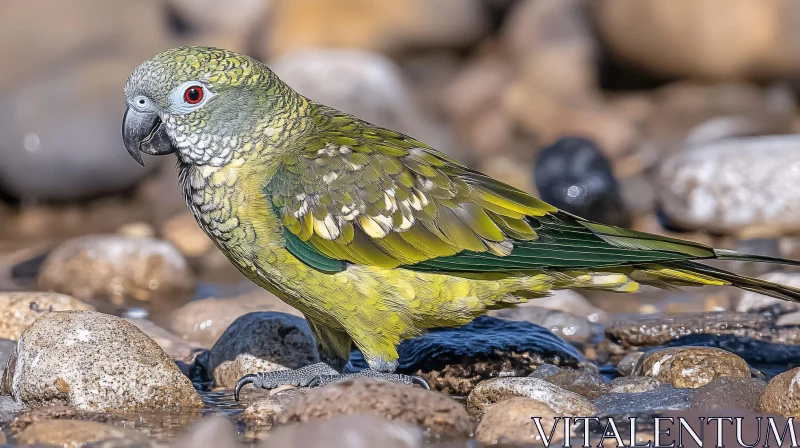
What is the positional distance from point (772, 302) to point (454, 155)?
5.85 m

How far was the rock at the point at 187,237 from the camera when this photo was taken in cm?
1124

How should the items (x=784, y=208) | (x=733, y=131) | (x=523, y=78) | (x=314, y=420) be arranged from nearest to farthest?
(x=314, y=420), (x=784, y=208), (x=733, y=131), (x=523, y=78)

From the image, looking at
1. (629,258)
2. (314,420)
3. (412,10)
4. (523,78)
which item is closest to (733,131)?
(523,78)

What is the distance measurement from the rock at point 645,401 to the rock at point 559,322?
75.2 inches

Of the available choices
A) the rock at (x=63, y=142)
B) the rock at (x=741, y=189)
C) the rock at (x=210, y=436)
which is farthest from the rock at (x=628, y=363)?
the rock at (x=63, y=142)

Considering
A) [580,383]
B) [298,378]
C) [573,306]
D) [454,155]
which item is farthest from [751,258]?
[454,155]

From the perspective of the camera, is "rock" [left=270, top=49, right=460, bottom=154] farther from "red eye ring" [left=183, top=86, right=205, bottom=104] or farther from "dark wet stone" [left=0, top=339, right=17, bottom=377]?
"red eye ring" [left=183, top=86, right=205, bottom=104]

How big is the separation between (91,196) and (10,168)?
1017 mm

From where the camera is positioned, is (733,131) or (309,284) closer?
(309,284)

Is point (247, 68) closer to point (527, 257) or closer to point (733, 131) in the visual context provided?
point (527, 257)

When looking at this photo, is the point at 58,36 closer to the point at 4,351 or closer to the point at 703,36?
the point at 4,351

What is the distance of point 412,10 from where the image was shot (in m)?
15.2

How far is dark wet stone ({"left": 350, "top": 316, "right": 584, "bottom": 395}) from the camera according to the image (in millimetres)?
7156

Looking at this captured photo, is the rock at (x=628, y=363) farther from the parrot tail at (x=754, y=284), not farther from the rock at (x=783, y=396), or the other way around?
the rock at (x=783, y=396)
